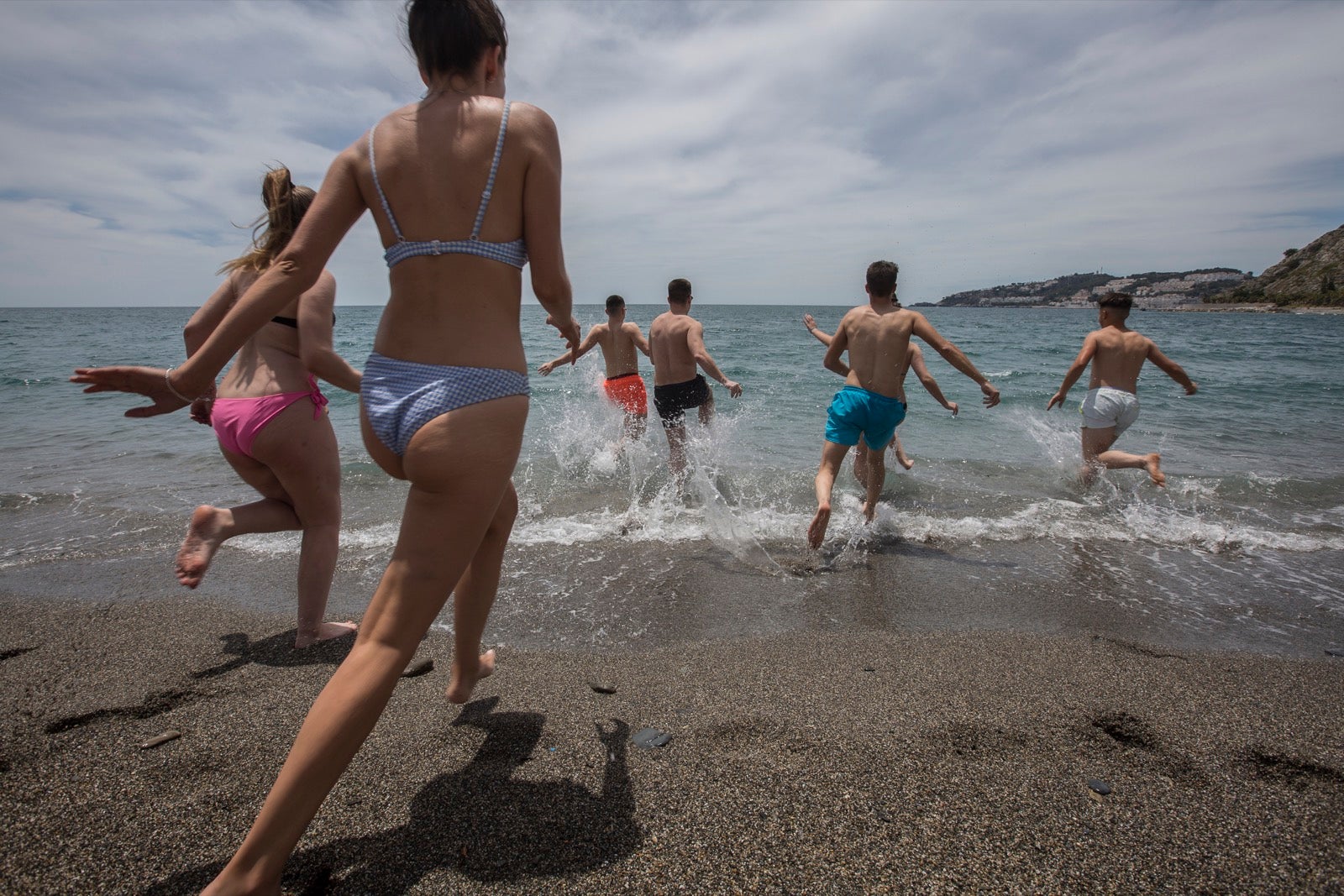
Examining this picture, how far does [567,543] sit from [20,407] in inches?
555

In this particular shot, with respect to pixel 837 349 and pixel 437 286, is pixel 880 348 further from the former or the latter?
pixel 437 286

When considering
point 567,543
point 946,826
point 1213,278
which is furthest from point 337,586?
point 1213,278

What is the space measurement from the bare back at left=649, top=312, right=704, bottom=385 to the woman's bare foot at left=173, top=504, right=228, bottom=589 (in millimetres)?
4645

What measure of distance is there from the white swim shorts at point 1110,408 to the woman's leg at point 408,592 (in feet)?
22.0

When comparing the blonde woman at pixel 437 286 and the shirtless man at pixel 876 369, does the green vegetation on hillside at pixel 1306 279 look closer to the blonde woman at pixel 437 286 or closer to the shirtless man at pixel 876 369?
the shirtless man at pixel 876 369

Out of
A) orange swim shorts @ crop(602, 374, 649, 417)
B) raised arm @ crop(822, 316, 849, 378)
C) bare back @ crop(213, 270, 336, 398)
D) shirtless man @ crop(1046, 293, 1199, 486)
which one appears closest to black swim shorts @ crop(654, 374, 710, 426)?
orange swim shorts @ crop(602, 374, 649, 417)

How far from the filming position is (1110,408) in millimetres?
6477

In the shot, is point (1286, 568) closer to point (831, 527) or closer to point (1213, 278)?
point (831, 527)

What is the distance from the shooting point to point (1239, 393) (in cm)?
1489

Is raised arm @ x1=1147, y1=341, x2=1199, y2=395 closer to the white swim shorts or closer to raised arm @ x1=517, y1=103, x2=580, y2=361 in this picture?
the white swim shorts

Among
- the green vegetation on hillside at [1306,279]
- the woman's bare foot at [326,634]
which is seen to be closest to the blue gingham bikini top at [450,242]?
the woman's bare foot at [326,634]

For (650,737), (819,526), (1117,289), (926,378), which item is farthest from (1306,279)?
(650,737)

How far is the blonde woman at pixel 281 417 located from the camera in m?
2.66

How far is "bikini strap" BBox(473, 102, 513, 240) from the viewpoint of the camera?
1577 mm
